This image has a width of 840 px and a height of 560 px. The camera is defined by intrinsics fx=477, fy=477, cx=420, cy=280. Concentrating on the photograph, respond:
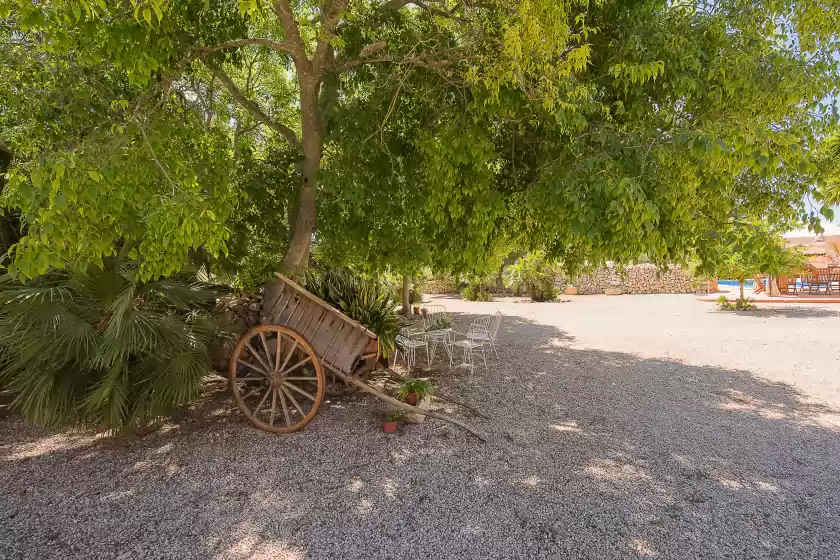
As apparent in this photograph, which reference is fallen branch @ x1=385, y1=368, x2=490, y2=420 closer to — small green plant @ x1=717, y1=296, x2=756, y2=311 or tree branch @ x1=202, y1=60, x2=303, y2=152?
tree branch @ x1=202, y1=60, x2=303, y2=152

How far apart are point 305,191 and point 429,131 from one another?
61.4 inches

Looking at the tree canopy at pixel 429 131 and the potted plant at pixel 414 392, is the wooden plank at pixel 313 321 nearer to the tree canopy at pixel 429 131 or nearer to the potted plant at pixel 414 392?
the tree canopy at pixel 429 131

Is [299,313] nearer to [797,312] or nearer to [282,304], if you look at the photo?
[282,304]

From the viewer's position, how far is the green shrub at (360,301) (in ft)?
18.0

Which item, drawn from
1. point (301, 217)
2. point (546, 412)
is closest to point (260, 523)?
point (301, 217)

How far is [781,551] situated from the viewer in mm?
2969

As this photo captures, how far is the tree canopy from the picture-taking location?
11.1 ft

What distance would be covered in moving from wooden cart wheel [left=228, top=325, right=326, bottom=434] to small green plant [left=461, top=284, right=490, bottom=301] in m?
15.6

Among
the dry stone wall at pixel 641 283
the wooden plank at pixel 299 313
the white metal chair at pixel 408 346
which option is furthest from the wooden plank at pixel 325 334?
the dry stone wall at pixel 641 283

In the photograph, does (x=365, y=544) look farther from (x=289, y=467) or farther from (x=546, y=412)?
(x=546, y=412)

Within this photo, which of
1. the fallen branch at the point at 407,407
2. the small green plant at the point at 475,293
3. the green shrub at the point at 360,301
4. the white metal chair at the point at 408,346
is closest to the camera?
the fallen branch at the point at 407,407

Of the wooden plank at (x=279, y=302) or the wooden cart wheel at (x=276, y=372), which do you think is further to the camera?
the wooden plank at (x=279, y=302)

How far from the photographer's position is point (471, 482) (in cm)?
390

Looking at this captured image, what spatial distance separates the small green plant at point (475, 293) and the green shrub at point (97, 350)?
55.0 ft
